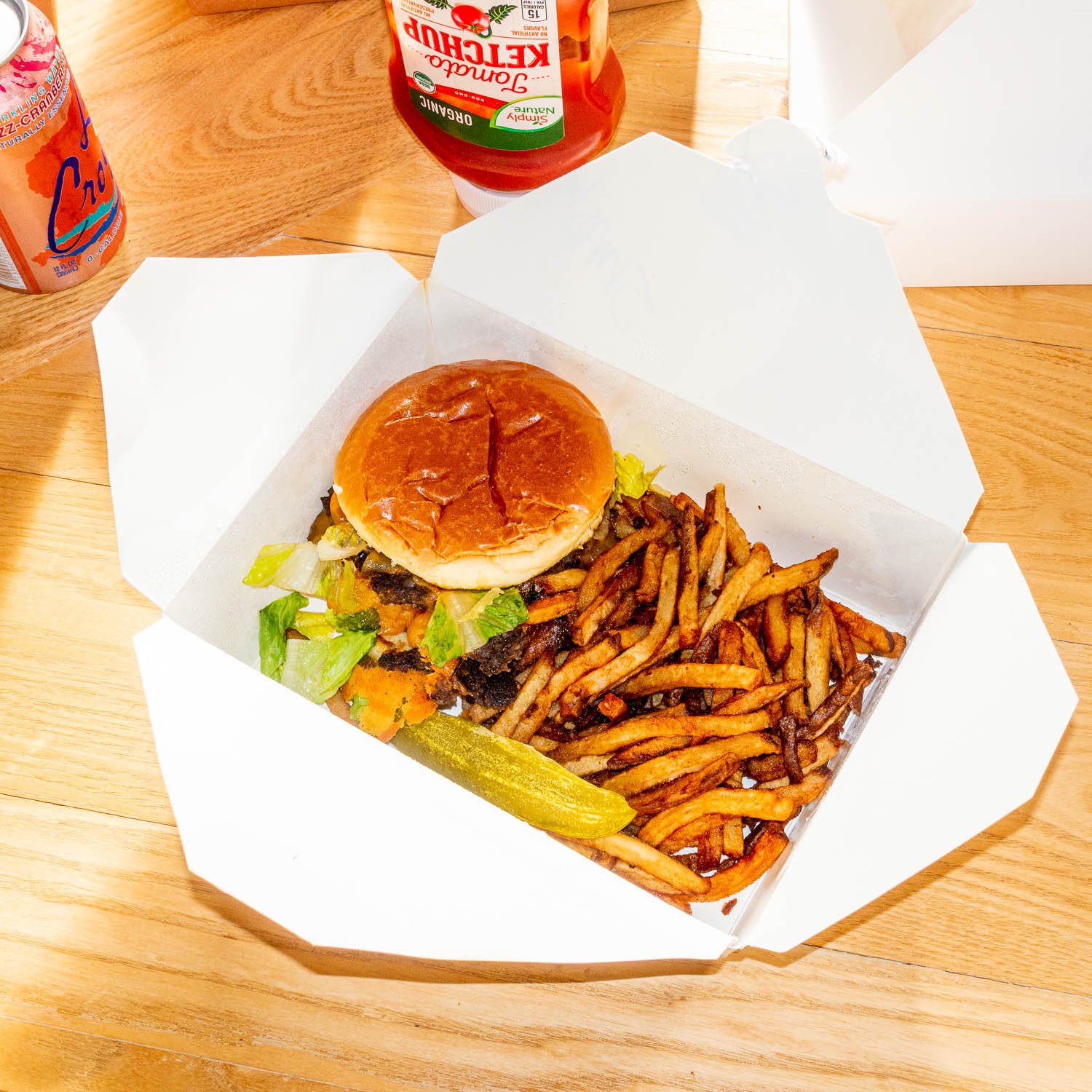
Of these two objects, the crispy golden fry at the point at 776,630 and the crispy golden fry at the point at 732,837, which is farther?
the crispy golden fry at the point at 776,630

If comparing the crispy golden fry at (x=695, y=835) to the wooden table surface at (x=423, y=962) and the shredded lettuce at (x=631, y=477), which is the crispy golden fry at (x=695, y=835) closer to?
the wooden table surface at (x=423, y=962)

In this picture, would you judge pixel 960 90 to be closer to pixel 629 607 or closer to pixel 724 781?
pixel 629 607

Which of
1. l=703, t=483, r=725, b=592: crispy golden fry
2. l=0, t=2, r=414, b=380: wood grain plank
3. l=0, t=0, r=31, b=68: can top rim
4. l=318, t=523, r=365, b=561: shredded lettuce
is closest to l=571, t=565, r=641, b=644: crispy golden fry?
l=703, t=483, r=725, b=592: crispy golden fry

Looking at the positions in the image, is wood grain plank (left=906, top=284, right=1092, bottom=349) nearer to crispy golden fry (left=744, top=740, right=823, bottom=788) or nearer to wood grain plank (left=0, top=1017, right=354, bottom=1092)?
crispy golden fry (left=744, top=740, right=823, bottom=788)

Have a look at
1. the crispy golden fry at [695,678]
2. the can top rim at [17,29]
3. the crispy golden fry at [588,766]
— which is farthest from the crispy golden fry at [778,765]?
the can top rim at [17,29]

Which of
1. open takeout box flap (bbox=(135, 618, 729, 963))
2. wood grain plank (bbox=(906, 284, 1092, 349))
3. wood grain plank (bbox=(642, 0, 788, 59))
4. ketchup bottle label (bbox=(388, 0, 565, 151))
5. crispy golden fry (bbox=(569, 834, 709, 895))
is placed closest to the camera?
open takeout box flap (bbox=(135, 618, 729, 963))

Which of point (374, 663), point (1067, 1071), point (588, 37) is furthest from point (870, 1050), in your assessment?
point (588, 37)
